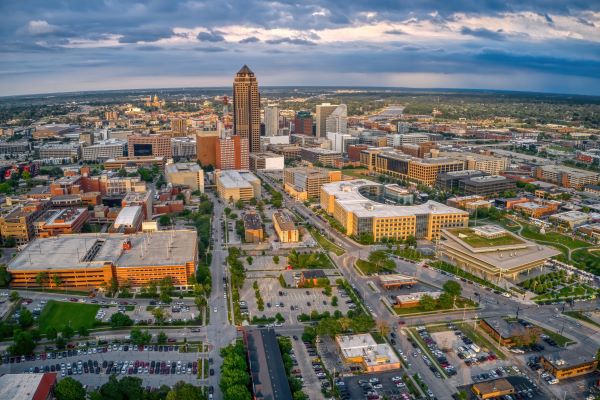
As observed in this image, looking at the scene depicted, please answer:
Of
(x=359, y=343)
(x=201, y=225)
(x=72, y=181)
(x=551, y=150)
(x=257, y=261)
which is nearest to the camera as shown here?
(x=359, y=343)

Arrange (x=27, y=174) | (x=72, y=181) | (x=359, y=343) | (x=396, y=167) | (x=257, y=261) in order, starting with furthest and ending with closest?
(x=396, y=167) < (x=27, y=174) < (x=72, y=181) < (x=257, y=261) < (x=359, y=343)

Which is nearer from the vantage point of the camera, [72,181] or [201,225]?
[201,225]

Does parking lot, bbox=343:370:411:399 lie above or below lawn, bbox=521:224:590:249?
below

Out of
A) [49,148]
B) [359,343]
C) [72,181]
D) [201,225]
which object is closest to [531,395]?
[359,343]

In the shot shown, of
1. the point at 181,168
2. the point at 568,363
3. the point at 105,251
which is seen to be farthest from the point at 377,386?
the point at 181,168

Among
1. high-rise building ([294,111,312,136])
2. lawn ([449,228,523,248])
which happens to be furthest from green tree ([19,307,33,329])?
high-rise building ([294,111,312,136])

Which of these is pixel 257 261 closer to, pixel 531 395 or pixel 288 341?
pixel 288 341

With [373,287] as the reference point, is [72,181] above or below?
above

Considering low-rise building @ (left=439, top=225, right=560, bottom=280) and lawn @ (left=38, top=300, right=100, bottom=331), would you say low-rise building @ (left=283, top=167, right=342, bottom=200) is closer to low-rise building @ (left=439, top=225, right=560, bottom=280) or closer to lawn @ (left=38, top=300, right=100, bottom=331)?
low-rise building @ (left=439, top=225, right=560, bottom=280)
